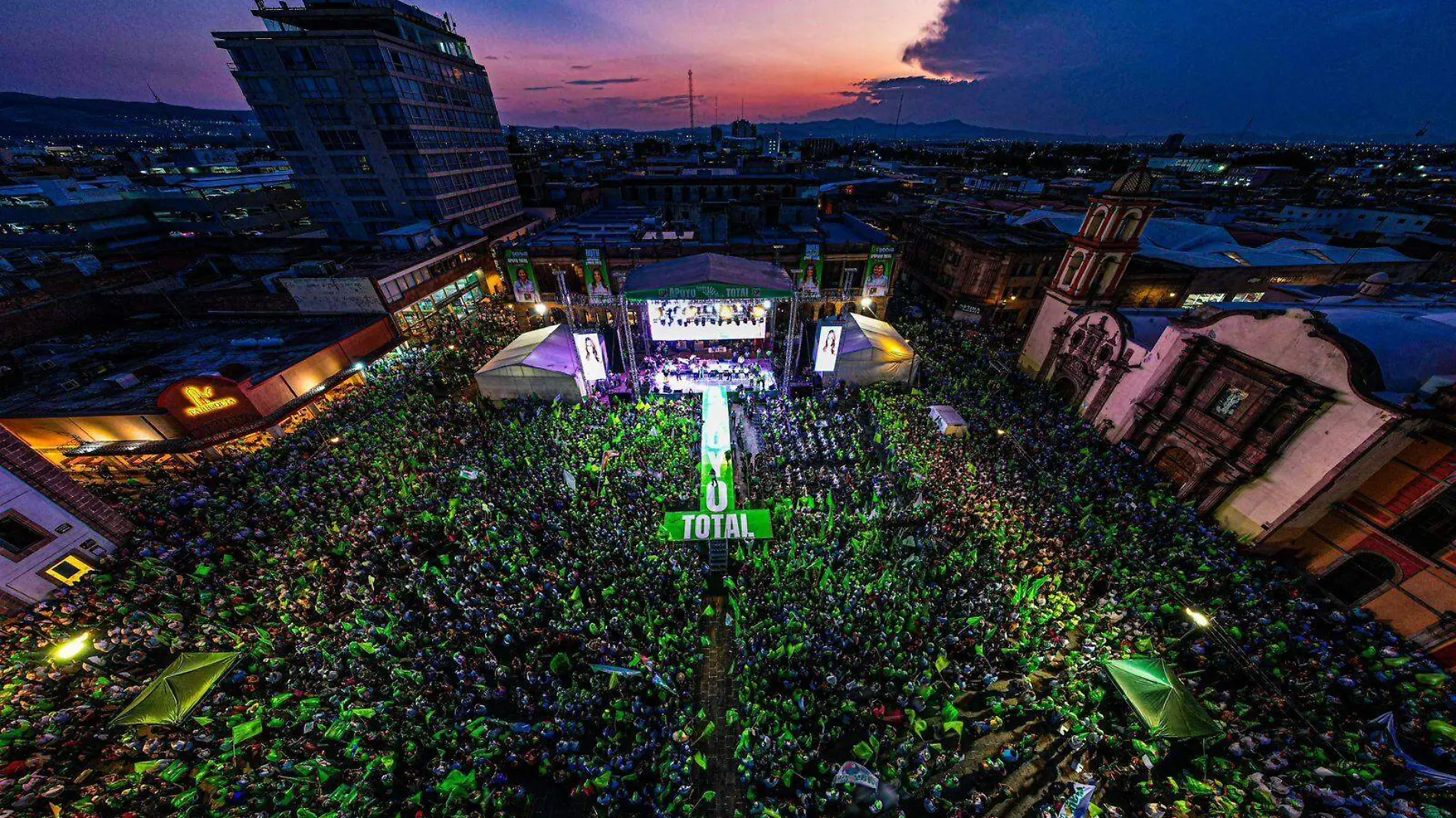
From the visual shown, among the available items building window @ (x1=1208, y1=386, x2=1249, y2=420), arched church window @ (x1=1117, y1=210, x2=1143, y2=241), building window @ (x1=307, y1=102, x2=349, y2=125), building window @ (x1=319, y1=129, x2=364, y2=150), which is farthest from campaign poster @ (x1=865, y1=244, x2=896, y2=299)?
building window @ (x1=307, y1=102, x2=349, y2=125)

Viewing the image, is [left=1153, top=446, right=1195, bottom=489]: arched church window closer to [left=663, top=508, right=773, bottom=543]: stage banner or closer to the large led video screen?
[left=663, top=508, right=773, bottom=543]: stage banner

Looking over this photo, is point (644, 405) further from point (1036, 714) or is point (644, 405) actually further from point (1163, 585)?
point (1163, 585)

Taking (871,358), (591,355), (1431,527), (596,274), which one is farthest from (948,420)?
(596,274)

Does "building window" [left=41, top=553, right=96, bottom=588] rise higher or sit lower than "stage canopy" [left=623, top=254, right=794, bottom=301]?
lower

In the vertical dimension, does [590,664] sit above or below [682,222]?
below

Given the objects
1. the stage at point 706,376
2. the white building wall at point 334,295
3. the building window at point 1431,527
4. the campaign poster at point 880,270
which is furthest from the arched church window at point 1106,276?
the white building wall at point 334,295

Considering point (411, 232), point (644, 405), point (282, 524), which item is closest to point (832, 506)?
point (644, 405)

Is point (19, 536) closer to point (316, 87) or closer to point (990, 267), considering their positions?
point (316, 87)
